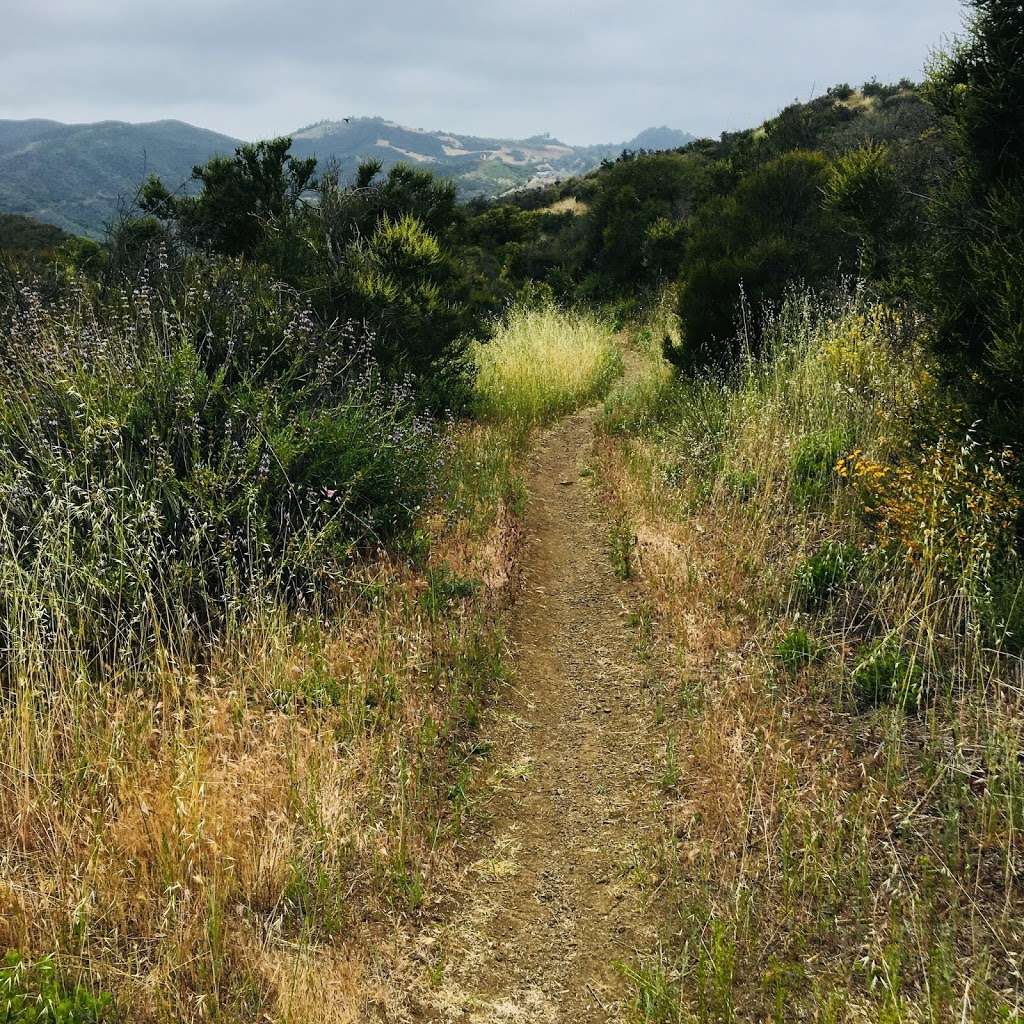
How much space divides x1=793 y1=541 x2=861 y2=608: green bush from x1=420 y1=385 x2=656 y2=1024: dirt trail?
47.9 inches

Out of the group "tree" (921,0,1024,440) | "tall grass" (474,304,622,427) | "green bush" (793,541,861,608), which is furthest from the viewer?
"tall grass" (474,304,622,427)

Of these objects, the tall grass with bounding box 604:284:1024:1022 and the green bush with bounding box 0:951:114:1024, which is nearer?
the green bush with bounding box 0:951:114:1024

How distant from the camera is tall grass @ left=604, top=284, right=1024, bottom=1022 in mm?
2391

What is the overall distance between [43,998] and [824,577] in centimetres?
438

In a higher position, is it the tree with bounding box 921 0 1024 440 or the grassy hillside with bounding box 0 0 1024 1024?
the tree with bounding box 921 0 1024 440

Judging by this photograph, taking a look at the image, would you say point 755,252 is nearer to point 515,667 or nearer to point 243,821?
point 515,667

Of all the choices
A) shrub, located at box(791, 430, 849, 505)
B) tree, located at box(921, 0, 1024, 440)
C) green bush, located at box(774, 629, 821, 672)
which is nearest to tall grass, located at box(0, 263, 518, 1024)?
green bush, located at box(774, 629, 821, 672)

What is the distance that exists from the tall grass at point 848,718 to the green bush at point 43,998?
1.80 metres

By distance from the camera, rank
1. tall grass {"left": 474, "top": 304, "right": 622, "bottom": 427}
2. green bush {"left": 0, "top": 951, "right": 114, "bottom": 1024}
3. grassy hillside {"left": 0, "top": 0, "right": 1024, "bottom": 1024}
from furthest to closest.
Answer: tall grass {"left": 474, "top": 304, "right": 622, "bottom": 427} → grassy hillside {"left": 0, "top": 0, "right": 1024, "bottom": 1024} → green bush {"left": 0, "top": 951, "right": 114, "bottom": 1024}

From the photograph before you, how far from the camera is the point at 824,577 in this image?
14.7ft

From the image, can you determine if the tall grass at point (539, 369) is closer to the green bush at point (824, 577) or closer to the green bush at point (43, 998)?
the green bush at point (824, 577)

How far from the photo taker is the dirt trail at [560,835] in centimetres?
257

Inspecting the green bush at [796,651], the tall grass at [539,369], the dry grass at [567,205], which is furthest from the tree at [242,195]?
the dry grass at [567,205]

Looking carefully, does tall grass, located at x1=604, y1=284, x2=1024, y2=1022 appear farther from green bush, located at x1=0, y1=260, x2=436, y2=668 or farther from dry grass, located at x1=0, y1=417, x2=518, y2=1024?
green bush, located at x1=0, y1=260, x2=436, y2=668
